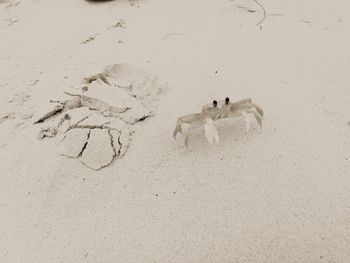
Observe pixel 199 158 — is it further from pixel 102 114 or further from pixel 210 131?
pixel 102 114

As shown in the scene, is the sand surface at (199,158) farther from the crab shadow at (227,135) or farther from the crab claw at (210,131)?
the crab claw at (210,131)

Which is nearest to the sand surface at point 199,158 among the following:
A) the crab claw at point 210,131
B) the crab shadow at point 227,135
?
the crab shadow at point 227,135

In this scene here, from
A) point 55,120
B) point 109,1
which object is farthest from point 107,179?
point 109,1

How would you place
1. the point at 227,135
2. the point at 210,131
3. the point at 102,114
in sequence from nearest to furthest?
the point at 210,131, the point at 227,135, the point at 102,114

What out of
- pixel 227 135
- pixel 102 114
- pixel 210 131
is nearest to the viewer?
pixel 210 131

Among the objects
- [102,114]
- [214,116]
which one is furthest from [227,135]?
[102,114]

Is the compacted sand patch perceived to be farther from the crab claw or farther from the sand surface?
the crab claw

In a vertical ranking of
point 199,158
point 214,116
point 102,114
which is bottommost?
point 199,158
